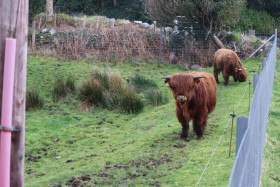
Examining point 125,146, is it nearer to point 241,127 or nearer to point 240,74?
point 241,127

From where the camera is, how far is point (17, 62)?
217 centimetres

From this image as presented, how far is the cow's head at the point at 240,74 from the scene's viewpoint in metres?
14.1

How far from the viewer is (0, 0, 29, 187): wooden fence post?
209cm

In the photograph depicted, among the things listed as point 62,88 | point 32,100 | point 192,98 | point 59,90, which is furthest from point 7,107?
point 62,88

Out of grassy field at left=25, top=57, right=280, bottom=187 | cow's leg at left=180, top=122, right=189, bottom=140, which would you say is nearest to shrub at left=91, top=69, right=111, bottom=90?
grassy field at left=25, top=57, right=280, bottom=187

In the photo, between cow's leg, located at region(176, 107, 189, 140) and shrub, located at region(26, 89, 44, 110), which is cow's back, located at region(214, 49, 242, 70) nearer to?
shrub, located at region(26, 89, 44, 110)

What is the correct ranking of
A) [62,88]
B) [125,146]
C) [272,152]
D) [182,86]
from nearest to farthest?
[182,86] → [272,152] → [125,146] → [62,88]

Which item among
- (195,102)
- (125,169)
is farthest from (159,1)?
(125,169)

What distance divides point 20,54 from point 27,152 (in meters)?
6.39

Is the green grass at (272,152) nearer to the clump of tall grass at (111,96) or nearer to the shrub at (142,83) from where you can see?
the clump of tall grass at (111,96)

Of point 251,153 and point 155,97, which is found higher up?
point 251,153

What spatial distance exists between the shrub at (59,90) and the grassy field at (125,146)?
0.18 m

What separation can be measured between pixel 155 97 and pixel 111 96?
1.41 metres

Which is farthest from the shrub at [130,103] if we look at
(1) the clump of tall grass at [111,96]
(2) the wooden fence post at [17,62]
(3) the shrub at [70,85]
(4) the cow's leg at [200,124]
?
(2) the wooden fence post at [17,62]
